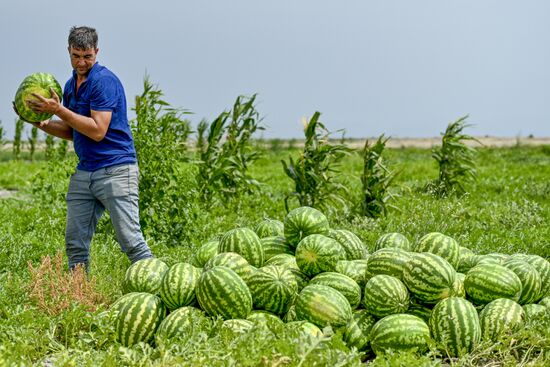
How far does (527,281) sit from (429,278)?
2.88 ft

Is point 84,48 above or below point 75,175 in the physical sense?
above

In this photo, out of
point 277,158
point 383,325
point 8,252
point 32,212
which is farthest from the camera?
point 277,158

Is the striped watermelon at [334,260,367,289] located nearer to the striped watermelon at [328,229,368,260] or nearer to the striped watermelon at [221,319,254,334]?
the striped watermelon at [328,229,368,260]

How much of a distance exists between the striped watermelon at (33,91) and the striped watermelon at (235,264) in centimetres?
223

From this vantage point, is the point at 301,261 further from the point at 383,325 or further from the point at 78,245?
the point at 78,245

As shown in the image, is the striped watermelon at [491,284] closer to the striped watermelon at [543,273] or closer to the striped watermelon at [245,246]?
the striped watermelon at [543,273]

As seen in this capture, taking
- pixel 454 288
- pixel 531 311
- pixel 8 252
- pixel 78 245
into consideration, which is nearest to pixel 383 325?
pixel 454 288

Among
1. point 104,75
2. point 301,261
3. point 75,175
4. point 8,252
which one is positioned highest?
point 104,75

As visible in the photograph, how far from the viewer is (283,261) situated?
5.07 m

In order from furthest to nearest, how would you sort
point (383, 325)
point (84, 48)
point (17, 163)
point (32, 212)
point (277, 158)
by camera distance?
point (277, 158)
point (17, 163)
point (32, 212)
point (84, 48)
point (383, 325)

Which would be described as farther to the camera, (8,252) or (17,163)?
(17,163)

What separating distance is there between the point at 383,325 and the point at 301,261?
797 mm

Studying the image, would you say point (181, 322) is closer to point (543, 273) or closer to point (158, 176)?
point (543, 273)

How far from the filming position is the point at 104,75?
579 cm
